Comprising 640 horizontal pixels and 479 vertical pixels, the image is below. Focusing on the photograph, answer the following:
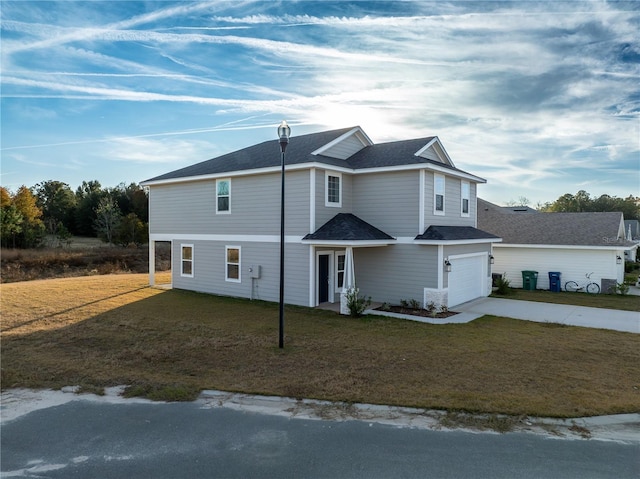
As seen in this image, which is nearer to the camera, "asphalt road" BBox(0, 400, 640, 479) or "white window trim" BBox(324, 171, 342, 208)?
"asphalt road" BBox(0, 400, 640, 479)

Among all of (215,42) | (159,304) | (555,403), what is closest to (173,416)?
(555,403)

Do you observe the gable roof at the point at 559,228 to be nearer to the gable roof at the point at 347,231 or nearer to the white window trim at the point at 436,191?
the white window trim at the point at 436,191

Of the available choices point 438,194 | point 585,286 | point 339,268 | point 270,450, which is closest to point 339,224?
point 339,268

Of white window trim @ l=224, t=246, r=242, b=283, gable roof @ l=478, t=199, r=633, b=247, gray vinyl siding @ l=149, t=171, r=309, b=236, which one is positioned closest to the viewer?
gray vinyl siding @ l=149, t=171, r=309, b=236

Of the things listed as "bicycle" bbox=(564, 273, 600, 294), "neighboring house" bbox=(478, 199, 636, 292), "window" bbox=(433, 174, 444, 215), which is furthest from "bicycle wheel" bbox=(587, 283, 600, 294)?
"window" bbox=(433, 174, 444, 215)

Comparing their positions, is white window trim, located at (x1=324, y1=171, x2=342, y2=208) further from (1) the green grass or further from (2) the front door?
(1) the green grass

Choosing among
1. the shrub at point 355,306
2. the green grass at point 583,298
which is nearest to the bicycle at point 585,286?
the green grass at point 583,298
